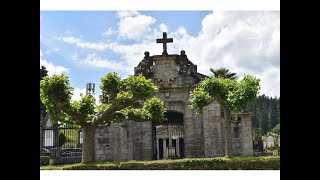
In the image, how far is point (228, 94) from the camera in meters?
15.6

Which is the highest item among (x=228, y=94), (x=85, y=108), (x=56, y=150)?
(x=228, y=94)

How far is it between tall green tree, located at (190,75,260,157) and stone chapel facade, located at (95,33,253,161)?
8.19ft

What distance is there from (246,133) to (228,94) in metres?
3.32

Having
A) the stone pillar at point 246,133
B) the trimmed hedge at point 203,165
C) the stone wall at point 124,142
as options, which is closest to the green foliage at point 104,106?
the trimmed hedge at point 203,165

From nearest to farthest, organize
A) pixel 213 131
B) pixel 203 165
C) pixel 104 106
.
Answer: pixel 203 165
pixel 104 106
pixel 213 131

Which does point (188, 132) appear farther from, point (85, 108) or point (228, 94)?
point (85, 108)

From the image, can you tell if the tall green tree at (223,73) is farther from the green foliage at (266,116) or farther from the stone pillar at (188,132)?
the green foliage at (266,116)

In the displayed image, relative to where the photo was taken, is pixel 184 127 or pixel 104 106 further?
pixel 184 127

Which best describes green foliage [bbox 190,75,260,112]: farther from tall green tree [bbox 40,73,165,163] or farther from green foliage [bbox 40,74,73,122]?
green foliage [bbox 40,74,73,122]

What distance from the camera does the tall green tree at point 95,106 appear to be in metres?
15.1

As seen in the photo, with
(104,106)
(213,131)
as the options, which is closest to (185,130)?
(213,131)

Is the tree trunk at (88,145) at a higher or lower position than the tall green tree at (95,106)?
lower

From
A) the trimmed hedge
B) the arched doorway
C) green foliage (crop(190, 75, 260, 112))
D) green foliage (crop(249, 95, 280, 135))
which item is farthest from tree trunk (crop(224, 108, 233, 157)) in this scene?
green foliage (crop(249, 95, 280, 135))
